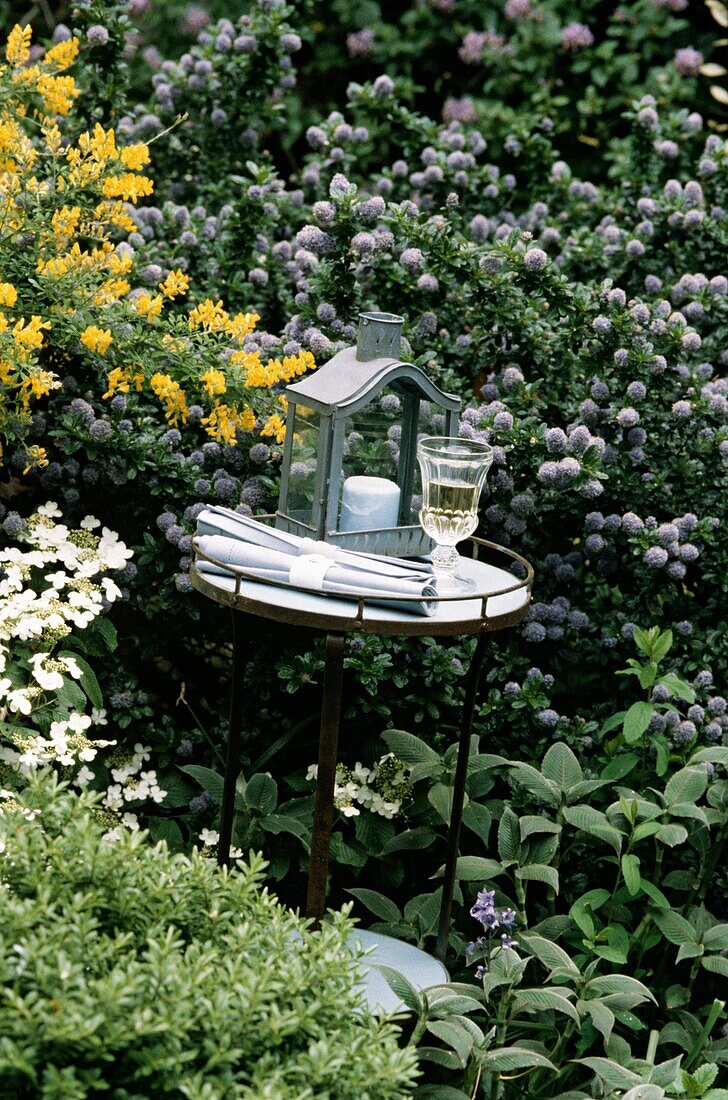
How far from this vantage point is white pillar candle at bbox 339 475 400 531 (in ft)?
7.14

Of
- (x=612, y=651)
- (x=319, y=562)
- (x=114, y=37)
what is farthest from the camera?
(x=114, y=37)

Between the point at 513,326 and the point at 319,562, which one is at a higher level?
the point at 513,326

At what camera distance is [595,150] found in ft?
15.2

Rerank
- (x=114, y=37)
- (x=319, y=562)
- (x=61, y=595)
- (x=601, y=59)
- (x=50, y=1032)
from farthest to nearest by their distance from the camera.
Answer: (x=601, y=59)
(x=114, y=37)
(x=61, y=595)
(x=319, y=562)
(x=50, y=1032)

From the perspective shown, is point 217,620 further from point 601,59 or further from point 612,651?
point 601,59

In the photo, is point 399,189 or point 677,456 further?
point 399,189

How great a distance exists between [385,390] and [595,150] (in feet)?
9.03

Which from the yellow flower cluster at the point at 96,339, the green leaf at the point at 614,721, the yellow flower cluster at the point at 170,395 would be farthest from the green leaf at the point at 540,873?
the yellow flower cluster at the point at 96,339

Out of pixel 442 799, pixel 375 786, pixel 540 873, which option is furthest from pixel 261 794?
pixel 540 873

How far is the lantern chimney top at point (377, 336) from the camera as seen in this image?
2.18 meters

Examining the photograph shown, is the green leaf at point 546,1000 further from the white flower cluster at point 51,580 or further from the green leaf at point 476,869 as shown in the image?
the white flower cluster at point 51,580

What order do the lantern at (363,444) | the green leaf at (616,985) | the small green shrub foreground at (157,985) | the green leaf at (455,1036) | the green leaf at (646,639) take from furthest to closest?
the green leaf at (646,639), the green leaf at (616,985), the lantern at (363,444), the green leaf at (455,1036), the small green shrub foreground at (157,985)

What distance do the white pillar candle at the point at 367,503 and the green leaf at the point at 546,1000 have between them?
0.86 metres

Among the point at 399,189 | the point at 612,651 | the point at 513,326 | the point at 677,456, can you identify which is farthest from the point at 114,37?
the point at 612,651
